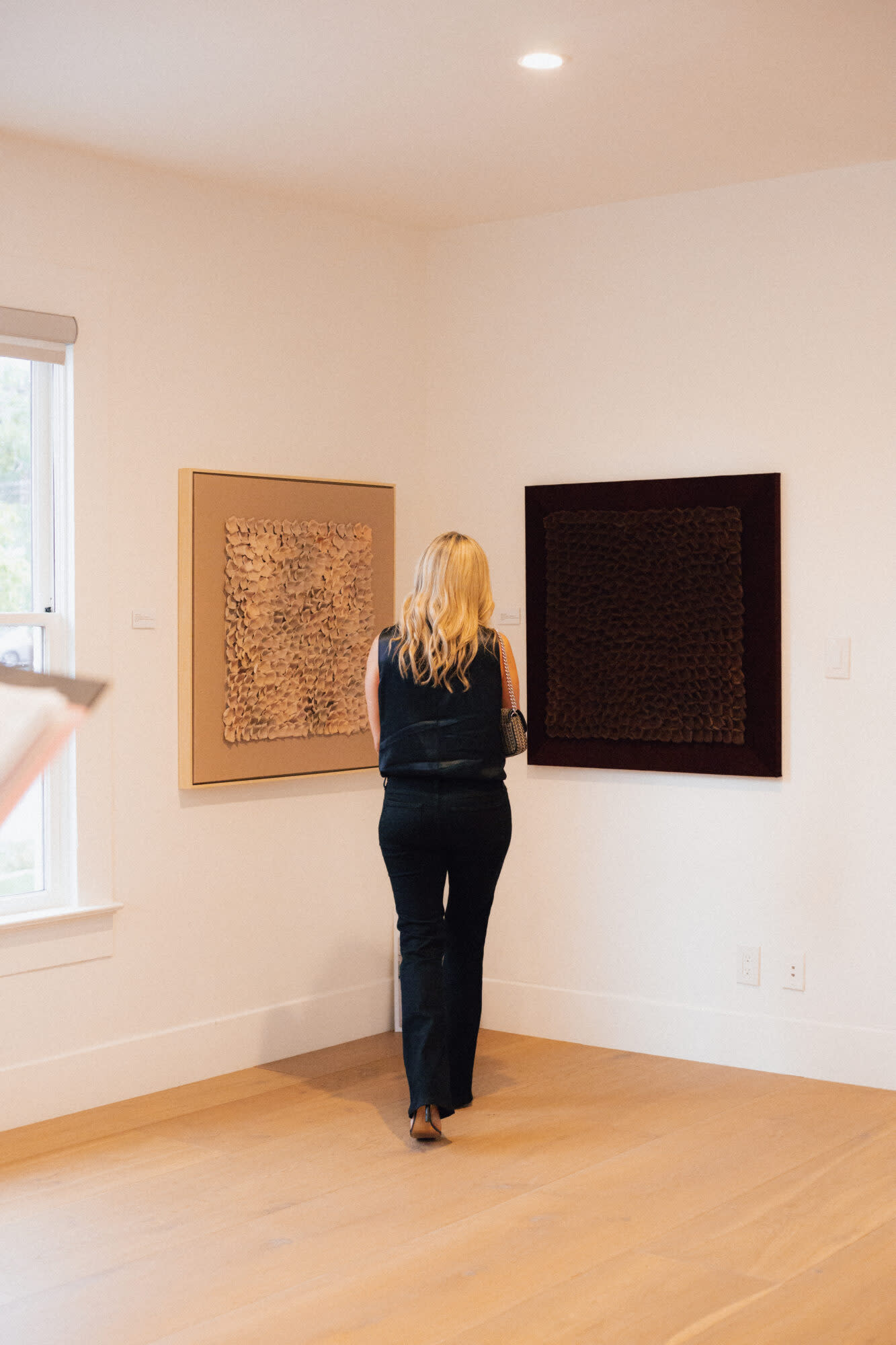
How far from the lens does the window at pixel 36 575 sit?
397 cm

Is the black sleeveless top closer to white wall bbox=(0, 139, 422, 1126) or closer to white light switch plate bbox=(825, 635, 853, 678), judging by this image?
white wall bbox=(0, 139, 422, 1126)

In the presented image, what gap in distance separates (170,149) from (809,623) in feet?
7.47

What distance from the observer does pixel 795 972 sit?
440 cm

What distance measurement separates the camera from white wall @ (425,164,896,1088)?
4.29 m

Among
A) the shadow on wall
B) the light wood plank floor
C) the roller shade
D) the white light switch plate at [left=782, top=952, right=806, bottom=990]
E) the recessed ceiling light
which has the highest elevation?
the recessed ceiling light

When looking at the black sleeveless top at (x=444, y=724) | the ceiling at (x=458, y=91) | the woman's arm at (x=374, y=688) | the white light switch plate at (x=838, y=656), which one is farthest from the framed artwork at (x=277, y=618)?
the white light switch plate at (x=838, y=656)

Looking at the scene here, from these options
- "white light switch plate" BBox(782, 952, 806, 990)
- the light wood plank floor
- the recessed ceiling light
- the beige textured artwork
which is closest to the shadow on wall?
the beige textured artwork

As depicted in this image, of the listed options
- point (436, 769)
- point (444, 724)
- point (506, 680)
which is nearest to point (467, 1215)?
point (436, 769)

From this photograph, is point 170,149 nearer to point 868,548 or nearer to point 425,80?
point 425,80

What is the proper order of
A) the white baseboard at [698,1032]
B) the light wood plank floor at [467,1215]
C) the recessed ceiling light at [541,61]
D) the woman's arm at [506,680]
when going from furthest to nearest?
the white baseboard at [698,1032] → the woman's arm at [506,680] → the recessed ceiling light at [541,61] → the light wood plank floor at [467,1215]

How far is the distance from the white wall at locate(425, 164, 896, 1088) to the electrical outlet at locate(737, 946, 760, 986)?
1.1 inches

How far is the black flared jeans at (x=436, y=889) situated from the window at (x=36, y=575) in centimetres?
96

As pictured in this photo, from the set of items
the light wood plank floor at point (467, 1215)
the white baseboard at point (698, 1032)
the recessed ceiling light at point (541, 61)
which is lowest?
the light wood plank floor at point (467, 1215)

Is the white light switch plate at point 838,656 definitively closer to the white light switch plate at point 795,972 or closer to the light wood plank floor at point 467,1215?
the white light switch plate at point 795,972
